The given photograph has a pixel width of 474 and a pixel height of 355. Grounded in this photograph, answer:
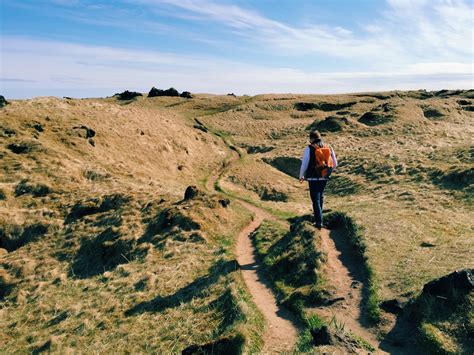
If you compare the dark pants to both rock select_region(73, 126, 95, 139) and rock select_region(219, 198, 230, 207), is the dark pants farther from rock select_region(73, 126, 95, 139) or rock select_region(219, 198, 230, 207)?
rock select_region(73, 126, 95, 139)

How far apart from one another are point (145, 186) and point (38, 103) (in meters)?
25.4

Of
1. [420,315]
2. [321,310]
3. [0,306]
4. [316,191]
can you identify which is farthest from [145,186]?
[420,315]

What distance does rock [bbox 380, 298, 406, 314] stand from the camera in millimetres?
11328

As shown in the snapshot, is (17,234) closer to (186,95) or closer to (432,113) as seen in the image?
(432,113)

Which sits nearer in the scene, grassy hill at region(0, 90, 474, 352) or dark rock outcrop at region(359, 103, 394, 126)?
grassy hill at region(0, 90, 474, 352)

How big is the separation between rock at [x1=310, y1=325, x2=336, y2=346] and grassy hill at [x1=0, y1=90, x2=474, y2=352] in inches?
70.2

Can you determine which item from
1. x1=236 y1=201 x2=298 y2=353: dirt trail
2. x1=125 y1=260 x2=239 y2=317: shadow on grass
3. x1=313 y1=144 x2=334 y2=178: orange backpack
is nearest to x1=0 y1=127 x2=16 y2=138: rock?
x1=236 y1=201 x2=298 y2=353: dirt trail

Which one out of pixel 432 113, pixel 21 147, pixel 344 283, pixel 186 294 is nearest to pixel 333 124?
pixel 432 113

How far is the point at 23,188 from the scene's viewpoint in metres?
29.2

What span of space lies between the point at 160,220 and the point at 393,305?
1537 cm

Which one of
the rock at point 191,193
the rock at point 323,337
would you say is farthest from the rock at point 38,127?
the rock at point 323,337

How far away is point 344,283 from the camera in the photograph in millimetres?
13805

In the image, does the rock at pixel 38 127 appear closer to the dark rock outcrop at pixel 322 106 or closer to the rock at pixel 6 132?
the rock at pixel 6 132

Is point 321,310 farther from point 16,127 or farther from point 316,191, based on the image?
point 16,127
